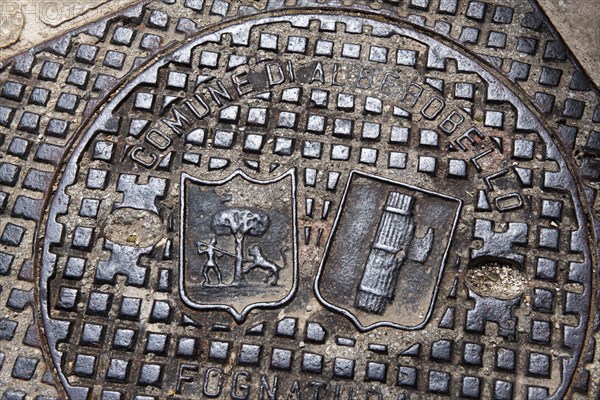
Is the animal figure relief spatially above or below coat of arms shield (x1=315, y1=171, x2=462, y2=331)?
below

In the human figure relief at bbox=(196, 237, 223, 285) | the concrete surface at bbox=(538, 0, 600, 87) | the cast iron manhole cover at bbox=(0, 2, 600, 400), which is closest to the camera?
the cast iron manhole cover at bbox=(0, 2, 600, 400)

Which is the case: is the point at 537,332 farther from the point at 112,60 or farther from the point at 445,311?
the point at 112,60

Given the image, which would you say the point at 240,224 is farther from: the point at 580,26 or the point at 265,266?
the point at 580,26

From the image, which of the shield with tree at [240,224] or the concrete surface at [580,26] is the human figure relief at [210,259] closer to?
the shield with tree at [240,224]

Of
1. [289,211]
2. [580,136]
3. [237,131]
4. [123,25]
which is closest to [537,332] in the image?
[580,136]

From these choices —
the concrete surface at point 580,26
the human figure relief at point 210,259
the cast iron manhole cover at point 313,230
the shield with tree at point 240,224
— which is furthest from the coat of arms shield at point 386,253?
the concrete surface at point 580,26

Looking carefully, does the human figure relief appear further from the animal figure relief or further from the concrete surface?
the concrete surface

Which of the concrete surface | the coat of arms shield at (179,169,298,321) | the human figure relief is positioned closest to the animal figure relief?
the coat of arms shield at (179,169,298,321)

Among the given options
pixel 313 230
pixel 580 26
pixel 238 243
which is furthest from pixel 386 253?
pixel 580 26
